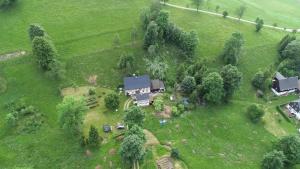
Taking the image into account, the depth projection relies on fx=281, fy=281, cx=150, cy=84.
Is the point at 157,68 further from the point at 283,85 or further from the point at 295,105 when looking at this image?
the point at 295,105

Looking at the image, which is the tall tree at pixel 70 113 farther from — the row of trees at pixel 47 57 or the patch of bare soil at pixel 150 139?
the patch of bare soil at pixel 150 139

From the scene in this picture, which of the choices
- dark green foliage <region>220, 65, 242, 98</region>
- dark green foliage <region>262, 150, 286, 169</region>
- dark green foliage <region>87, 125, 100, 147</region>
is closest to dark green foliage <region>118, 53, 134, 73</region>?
dark green foliage <region>87, 125, 100, 147</region>

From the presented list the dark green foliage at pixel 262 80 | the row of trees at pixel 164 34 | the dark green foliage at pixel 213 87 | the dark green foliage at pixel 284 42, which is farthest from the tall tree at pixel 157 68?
the dark green foliage at pixel 284 42

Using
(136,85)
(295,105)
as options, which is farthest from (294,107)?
(136,85)

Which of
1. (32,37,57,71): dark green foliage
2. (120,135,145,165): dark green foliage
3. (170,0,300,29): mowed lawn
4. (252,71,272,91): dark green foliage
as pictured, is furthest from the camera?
(170,0,300,29): mowed lawn

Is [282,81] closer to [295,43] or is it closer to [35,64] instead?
[295,43]

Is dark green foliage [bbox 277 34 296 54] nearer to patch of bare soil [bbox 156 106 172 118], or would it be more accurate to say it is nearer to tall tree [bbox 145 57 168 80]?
tall tree [bbox 145 57 168 80]

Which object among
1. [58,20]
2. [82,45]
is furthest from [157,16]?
[58,20]
